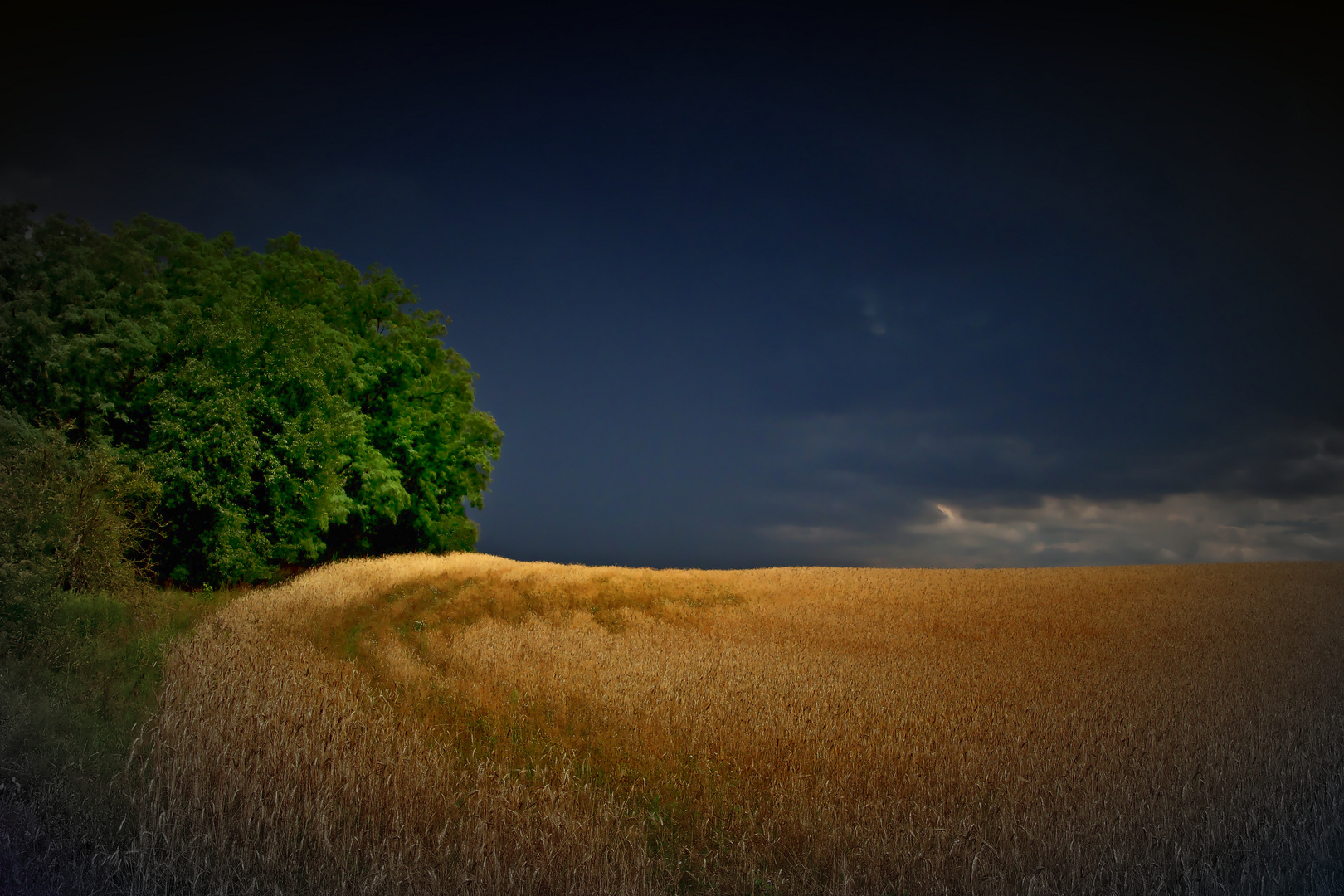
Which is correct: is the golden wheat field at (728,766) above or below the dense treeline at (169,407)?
below

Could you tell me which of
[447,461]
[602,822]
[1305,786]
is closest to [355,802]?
[602,822]

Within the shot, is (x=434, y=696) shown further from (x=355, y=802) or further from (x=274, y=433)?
(x=274, y=433)

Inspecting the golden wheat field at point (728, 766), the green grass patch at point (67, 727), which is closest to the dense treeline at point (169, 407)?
A: the green grass patch at point (67, 727)

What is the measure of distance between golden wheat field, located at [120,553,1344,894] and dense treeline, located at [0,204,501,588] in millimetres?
4660

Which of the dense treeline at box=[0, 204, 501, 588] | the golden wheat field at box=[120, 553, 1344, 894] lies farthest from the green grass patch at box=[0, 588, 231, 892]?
the dense treeline at box=[0, 204, 501, 588]

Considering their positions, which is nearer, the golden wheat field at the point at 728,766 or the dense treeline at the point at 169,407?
the golden wheat field at the point at 728,766

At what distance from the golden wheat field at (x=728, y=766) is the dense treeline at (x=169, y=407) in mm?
4660

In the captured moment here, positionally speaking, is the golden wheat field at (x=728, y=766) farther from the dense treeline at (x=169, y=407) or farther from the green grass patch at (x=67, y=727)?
the dense treeline at (x=169, y=407)

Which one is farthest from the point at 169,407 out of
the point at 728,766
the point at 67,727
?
the point at 728,766

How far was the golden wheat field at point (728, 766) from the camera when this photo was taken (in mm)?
5305

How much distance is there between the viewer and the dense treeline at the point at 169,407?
51.6ft

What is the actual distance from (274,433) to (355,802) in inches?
799

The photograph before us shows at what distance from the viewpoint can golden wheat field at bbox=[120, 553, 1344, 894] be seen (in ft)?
17.4

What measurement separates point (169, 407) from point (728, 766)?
2190cm
